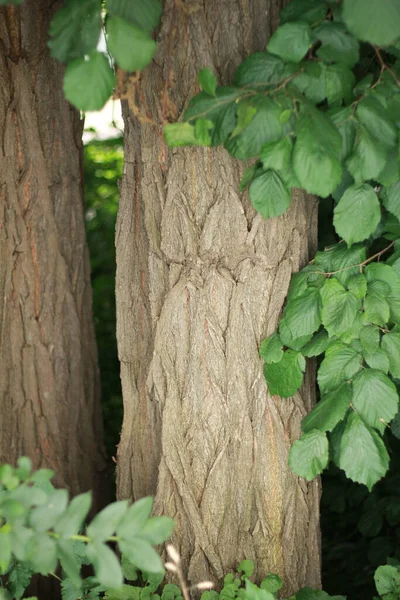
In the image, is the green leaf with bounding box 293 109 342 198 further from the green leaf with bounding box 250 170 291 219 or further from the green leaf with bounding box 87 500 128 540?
the green leaf with bounding box 87 500 128 540

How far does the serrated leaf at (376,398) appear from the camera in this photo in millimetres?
1747

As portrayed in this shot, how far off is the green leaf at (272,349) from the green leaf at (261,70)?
0.70 metres

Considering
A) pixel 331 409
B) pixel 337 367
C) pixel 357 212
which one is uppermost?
pixel 357 212

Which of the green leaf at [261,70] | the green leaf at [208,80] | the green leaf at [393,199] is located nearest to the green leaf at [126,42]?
the green leaf at [208,80]

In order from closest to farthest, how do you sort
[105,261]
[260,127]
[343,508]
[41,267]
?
[260,127] < [41,267] < [343,508] < [105,261]

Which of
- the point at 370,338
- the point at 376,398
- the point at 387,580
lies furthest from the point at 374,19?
the point at 387,580

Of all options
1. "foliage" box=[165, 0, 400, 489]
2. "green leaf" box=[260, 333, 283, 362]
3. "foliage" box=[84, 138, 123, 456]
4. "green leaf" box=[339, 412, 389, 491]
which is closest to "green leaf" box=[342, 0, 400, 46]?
"foliage" box=[165, 0, 400, 489]

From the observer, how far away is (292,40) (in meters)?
1.53

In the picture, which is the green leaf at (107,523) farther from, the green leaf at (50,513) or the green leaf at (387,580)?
the green leaf at (387,580)

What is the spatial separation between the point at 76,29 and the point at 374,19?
0.62m

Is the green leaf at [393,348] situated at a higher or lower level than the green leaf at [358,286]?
lower

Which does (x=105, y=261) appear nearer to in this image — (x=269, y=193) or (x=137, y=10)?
(x=269, y=193)

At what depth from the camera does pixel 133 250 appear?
6.96 ft

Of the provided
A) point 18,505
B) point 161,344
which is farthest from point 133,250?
point 18,505
